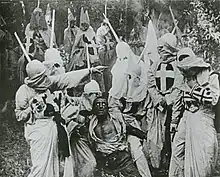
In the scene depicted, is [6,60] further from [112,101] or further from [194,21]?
[194,21]

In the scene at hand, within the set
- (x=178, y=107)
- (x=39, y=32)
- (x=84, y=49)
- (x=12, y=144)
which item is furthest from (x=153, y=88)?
(x=12, y=144)

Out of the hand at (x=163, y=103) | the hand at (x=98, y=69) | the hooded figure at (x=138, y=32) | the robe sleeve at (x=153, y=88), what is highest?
the hooded figure at (x=138, y=32)

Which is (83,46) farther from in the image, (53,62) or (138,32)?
(138,32)

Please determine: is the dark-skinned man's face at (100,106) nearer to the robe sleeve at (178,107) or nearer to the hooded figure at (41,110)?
the hooded figure at (41,110)

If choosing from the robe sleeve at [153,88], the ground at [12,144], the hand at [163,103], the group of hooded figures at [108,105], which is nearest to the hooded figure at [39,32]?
the group of hooded figures at [108,105]

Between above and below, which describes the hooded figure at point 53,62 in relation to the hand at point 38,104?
above

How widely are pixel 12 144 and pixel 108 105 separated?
0.52 meters

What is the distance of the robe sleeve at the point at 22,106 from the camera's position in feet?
14.4

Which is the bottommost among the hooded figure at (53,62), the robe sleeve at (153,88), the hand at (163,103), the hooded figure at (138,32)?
the hand at (163,103)

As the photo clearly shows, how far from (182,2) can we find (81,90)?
0.67 metres

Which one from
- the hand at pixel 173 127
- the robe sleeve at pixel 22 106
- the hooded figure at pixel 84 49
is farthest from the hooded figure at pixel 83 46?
the hand at pixel 173 127

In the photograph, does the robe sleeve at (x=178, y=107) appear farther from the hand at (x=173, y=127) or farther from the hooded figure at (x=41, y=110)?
the hooded figure at (x=41, y=110)

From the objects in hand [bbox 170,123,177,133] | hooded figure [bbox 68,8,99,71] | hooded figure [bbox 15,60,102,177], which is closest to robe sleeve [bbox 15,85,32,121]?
hooded figure [bbox 15,60,102,177]

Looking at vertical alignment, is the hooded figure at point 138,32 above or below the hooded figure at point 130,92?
above
